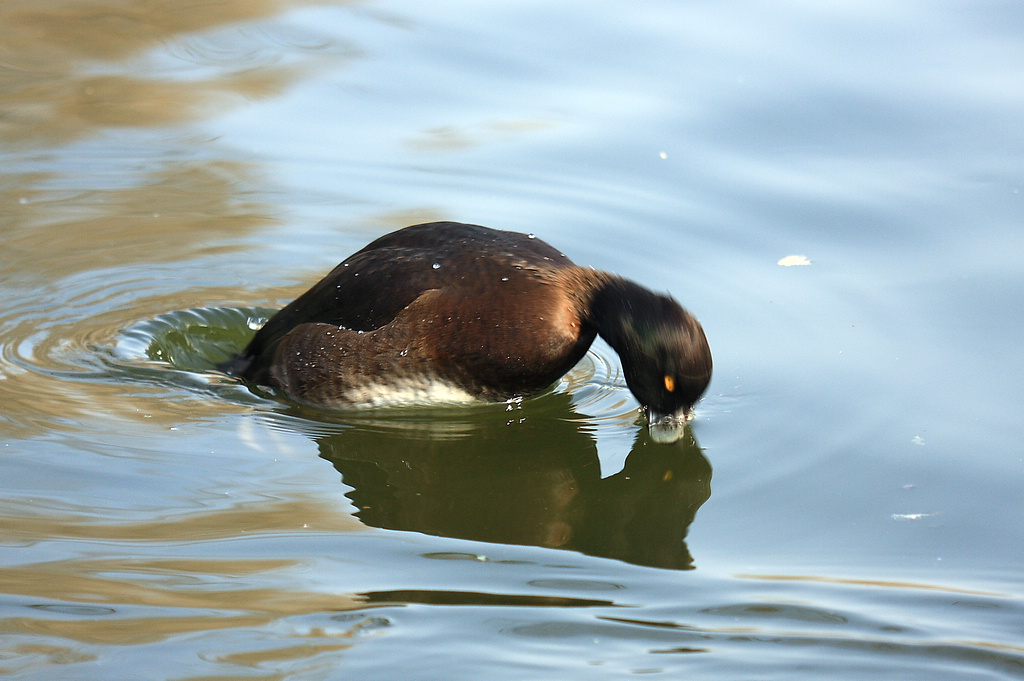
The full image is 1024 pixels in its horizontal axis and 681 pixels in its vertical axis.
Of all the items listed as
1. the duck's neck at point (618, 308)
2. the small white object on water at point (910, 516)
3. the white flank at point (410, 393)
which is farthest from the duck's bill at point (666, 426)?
the small white object on water at point (910, 516)

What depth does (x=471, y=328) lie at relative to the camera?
5164 mm

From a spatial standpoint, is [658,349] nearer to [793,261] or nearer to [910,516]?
[910,516]

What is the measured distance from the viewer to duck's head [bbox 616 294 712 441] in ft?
15.7

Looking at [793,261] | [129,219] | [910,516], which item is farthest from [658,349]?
[129,219]

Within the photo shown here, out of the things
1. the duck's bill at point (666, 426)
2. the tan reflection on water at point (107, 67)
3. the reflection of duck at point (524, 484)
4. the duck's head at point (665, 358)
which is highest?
the tan reflection on water at point (107, 67)

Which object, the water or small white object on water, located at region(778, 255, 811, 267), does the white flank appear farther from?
small white object on water, located at region(778, 255, 811, 267)

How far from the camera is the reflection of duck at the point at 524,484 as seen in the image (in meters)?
4.45

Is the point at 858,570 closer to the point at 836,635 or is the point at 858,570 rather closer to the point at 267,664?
the point at 836,635

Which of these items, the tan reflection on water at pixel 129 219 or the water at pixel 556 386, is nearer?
the water at pixel 556 386

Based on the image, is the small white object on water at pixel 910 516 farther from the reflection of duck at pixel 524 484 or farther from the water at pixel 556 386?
the reflection of duck at pixel 524 484

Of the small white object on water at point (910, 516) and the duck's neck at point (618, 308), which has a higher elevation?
the duck's neck at point (618, 308)

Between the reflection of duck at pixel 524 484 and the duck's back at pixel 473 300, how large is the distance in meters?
0.30

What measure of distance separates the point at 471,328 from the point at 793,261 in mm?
2293


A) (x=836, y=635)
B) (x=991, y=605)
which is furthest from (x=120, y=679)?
(x=991, y=605)
